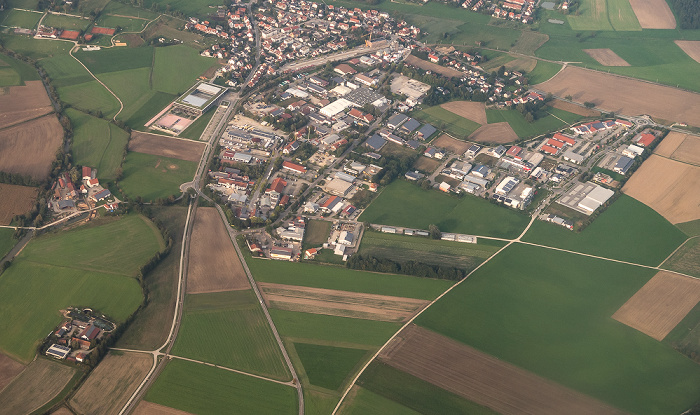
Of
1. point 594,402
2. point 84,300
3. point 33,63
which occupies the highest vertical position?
point 33,63

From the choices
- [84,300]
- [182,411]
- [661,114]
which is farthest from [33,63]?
[661,114]

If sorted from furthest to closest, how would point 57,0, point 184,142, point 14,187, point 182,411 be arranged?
1. point 57,0
2. point 184,142
3. point 14,187
4. point 182,411

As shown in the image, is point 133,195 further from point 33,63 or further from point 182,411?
point 33,63

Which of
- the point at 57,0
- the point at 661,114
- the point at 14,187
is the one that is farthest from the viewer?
the point at 57,0

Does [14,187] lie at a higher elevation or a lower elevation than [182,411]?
higher

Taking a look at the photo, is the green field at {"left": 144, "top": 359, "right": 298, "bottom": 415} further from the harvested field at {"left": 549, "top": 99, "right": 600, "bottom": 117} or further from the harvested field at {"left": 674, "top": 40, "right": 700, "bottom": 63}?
the harvested field at {"left": 674, "top": 40, "right": 700, "bottom": 63}

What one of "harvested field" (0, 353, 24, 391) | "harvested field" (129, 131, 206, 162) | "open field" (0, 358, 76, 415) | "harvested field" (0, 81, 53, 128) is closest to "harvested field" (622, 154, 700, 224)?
"harvested field" (129, 131, 206, 162)

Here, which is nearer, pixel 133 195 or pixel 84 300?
pixel 84 300

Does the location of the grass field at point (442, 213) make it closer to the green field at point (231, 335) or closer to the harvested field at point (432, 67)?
the green field at point (231, 335)
